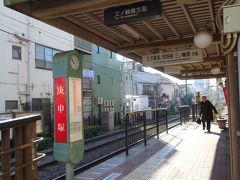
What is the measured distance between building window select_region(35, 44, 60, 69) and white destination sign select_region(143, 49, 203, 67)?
43.2 ft

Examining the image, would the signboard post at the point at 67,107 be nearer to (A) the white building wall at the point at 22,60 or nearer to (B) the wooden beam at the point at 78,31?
A: (B) the wooden beam at the point at 78,31

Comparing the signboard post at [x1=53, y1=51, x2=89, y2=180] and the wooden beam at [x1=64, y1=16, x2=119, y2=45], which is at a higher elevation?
the wooden beam at [x1=64, y1=16, x2=119, y2=45]

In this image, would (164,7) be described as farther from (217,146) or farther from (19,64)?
(19,64)

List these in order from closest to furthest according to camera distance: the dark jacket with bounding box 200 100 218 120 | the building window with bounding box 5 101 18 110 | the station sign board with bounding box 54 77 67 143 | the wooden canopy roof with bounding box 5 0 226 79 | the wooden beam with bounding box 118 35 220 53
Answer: the station sign board with bounding box 54 77 67 143
the wooden canopy roof with bounding box 5 0 226 79
the wooden beam with bounding box 118 35 220 53
the dark jacket with bounding box 200 100 218 120
the building window with bounding box 5 101 18 110

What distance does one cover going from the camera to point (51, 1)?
547 centimetres

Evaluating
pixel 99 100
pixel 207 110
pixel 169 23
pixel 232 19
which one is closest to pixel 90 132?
pixel 99 100

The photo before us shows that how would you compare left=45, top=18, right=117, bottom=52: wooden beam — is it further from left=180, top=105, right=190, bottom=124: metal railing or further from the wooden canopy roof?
left=180, top=105, right=190, bottom=124: metal railing

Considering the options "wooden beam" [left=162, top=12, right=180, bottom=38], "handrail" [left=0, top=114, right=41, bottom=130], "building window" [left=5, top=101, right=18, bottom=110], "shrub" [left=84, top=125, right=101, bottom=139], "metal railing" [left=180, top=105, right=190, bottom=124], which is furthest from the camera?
"shrub" [left=84, top=125, right=101, bottom=139]

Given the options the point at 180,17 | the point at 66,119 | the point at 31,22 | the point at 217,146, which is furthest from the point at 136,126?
the point at 31,22

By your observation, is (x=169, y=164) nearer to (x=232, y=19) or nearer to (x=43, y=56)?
(x=232, y=19)

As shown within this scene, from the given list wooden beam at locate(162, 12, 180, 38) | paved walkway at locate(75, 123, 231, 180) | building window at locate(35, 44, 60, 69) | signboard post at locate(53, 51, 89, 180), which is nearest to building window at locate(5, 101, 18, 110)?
building window at locate(35, 44, 60, 69)

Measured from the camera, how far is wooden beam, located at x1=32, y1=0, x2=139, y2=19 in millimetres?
5055

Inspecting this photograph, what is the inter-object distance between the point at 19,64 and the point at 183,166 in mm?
15261

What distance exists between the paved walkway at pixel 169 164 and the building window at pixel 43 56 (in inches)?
529
